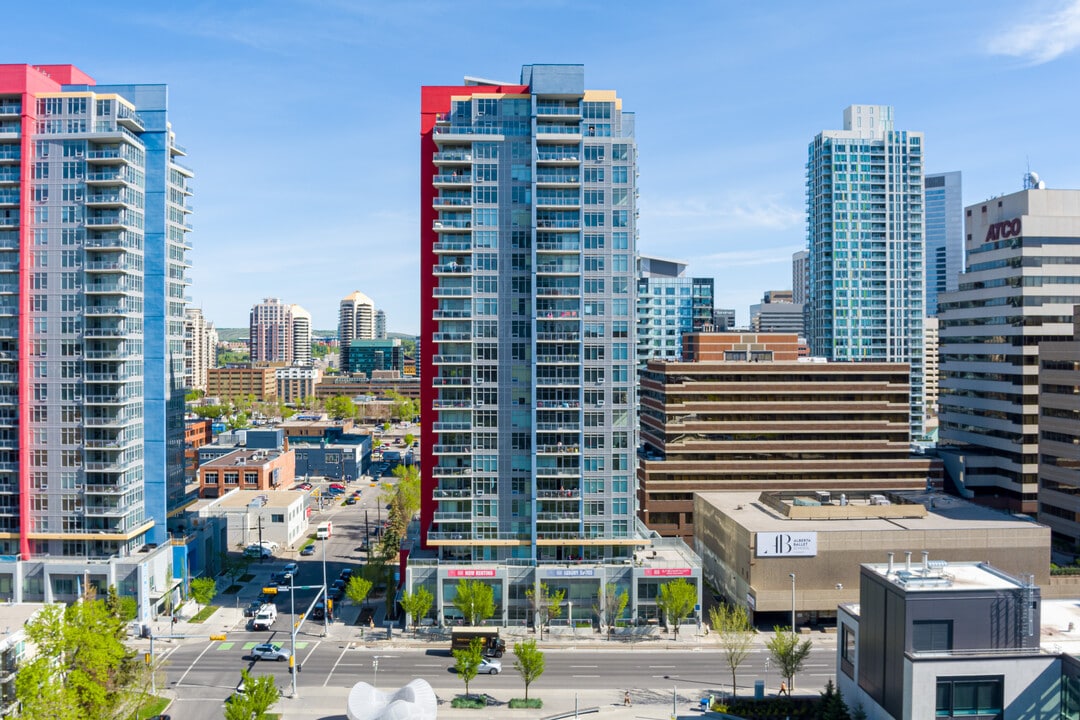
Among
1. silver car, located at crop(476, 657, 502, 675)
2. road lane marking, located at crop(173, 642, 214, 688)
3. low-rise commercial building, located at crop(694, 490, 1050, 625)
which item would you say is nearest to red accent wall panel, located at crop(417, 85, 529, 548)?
silver car, located at crop(476, 657, 502, 675)

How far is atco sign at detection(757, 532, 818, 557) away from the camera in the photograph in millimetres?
86062

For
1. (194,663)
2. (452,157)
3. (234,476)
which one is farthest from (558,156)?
(234,476)

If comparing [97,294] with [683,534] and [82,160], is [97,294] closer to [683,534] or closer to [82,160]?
[82,160]

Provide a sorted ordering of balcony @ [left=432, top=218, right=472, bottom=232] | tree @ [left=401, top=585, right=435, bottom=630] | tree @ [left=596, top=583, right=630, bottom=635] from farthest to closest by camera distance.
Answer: balcony @ [left=432, top=218, right=472, bottom=232]
tree @ [left=596, top=583, right=630, bottom=635]
tree @ [left=401, top=585, right=435, bottom=630]

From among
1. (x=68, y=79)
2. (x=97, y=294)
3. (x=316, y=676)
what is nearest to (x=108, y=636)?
(x=316, y=676)

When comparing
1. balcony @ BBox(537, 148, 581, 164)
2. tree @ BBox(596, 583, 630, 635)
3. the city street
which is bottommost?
the city street

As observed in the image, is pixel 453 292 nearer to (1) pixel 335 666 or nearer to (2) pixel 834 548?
(1) pixel 335 666

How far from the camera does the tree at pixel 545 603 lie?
84250 millimetres

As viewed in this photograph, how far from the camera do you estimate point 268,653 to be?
77.9 meters

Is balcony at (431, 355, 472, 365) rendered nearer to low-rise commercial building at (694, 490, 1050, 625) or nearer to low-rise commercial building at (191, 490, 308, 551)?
low-rise commercial building at (694, 490, 1050, 625)

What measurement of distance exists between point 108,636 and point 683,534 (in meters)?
78.9

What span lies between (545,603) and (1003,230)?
92.6 meters

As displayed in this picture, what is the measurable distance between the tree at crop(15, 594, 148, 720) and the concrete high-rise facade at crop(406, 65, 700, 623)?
3481cm

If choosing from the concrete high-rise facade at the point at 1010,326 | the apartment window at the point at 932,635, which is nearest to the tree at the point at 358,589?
the apartment window at the point at 932,635
